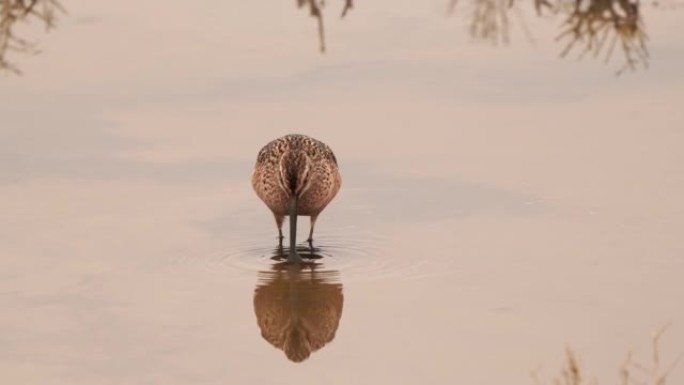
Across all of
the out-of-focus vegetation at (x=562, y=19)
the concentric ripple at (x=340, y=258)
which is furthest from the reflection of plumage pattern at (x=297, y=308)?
the out-of-focus vegetation at (x=562, y=19)

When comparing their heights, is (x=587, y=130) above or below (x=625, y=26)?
below

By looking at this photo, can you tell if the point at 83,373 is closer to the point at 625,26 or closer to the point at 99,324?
the point at 99,324

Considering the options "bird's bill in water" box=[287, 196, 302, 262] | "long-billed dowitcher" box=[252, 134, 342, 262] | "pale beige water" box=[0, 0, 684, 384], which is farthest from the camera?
"long-billed dowitcher" box=[252, 134, 342, 262]

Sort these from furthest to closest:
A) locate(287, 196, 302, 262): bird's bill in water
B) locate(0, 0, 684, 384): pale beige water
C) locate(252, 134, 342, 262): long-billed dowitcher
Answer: locate(252, 134, 342, 262): long-billed dowitcher
locate(287, 196, 302, 262): bird's bill in water
locate(0, 0, 684, 384): pale beige water

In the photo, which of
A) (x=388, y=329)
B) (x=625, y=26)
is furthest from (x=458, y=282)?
(x=625, y=26)

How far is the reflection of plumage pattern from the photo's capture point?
11.5 metres

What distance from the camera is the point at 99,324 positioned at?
37.7 ft

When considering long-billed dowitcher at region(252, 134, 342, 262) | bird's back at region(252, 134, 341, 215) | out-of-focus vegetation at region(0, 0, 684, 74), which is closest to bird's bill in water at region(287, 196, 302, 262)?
long-billed dowitcher at region(252, 134, 342, 262)

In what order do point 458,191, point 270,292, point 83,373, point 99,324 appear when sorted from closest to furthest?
point 83,373, point 99,324, point 270,292, point 458,191

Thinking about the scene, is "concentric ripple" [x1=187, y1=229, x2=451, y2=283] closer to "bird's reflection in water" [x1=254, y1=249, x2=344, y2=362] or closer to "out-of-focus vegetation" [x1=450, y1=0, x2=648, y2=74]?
"bird's reflection in water" [x1=254, y1=249, x2=344, y2=362]

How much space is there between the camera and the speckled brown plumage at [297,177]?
13.5 m

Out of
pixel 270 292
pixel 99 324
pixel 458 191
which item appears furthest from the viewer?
pixel 458 191

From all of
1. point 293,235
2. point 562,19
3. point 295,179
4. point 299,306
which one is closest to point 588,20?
point 299,306

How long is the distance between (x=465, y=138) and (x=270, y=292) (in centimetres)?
234
